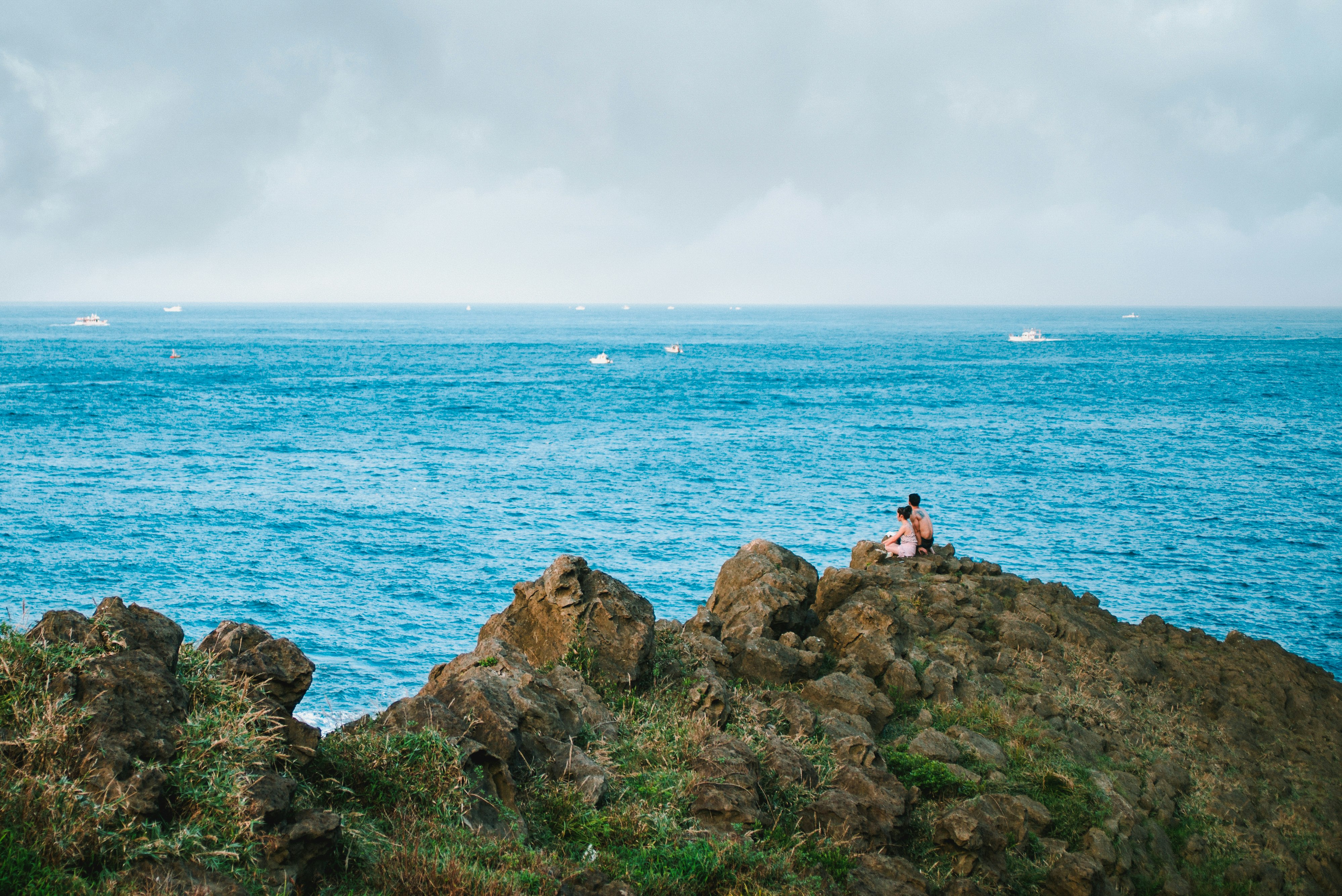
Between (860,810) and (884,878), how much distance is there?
3.78 ft

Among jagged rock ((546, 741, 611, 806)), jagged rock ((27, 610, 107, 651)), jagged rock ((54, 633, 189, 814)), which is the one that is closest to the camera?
jagged rock ((54, 633, 189, 814))

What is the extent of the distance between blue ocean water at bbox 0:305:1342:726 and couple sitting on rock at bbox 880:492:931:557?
9343 mm

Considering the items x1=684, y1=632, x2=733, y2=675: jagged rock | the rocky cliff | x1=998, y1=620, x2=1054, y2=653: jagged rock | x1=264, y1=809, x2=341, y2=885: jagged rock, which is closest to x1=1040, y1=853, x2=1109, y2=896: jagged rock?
the rocky cliff

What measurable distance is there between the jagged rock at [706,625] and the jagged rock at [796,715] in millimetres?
2980

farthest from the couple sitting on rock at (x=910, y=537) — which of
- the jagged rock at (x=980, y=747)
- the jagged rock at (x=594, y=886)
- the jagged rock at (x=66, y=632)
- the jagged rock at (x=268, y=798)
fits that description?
the jagged rock at (x=66, y=632)

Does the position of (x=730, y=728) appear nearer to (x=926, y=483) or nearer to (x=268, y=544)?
(x=268, y=544)

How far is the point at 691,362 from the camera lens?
136 metres

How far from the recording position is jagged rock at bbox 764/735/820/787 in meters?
11.3

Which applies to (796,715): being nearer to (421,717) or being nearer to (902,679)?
(902,679)

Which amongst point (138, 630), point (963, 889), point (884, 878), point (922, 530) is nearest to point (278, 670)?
point (138, 630)

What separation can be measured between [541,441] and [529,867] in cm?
5757

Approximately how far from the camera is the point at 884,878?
10133mm

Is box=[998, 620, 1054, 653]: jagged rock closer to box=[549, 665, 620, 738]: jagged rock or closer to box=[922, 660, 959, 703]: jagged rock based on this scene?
box=[922, 660, 959, 703]: jagged rock

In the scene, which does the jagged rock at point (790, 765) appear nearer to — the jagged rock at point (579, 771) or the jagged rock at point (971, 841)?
the jagged rock at point (971, 841)
